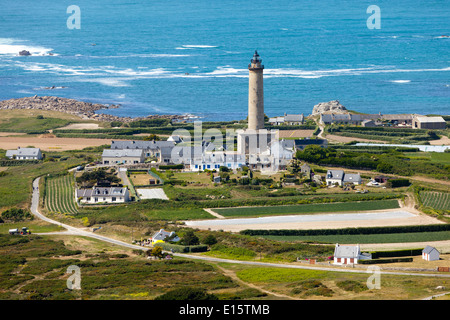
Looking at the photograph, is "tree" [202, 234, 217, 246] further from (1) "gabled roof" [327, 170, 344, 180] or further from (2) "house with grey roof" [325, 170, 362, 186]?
(1) "gabled roof" [327, 170, 344, 180]

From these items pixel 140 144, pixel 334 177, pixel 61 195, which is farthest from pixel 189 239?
pixel 140 144

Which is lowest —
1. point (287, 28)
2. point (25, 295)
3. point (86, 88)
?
point (25, 295)

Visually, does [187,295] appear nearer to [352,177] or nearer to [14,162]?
[352,177]

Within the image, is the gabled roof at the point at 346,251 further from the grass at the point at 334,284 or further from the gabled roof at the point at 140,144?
the gabled roof at the point at 140,144

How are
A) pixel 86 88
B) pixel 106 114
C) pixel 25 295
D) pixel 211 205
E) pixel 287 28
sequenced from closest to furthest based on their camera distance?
pixel 25 295, pixel 211 205, pixel 106 114, pixel 86 88, pixel 287 28

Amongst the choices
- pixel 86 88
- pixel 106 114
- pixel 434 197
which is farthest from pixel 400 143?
pixel 86 88
